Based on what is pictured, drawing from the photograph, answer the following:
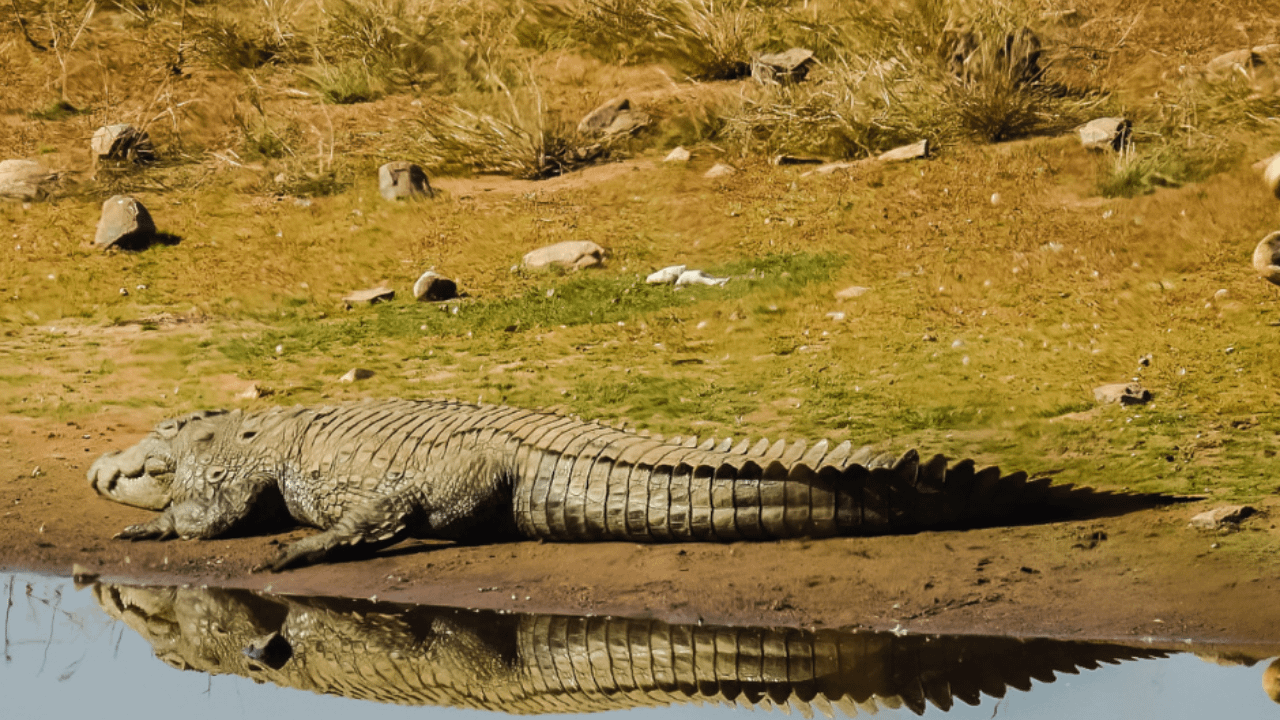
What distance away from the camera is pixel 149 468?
6672 millimetres

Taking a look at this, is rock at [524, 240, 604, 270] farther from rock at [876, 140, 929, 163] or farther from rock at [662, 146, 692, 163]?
rock at [876, 140, 929, 163]

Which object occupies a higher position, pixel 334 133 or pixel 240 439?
pixel 240 439

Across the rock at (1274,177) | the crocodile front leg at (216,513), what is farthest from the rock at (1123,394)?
the crocodile front leg at (216,513)

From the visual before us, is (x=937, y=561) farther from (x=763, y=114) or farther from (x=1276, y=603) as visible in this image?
(x=763, y=114)

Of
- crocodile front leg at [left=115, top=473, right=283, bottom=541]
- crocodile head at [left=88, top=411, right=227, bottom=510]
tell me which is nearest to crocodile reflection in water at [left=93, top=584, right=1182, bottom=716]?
crocodile front leg at [left=115, top=473, right=283, bottom=541]

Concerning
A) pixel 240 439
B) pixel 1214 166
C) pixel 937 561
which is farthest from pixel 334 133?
pixel 937 561

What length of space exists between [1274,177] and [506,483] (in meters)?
5.80

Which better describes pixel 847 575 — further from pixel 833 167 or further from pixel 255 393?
pixel 833 167

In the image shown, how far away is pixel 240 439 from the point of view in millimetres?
6543

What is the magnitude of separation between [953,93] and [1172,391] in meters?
4.38

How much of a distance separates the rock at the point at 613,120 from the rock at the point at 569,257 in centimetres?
225

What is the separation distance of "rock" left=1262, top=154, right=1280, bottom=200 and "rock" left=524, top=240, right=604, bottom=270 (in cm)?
443

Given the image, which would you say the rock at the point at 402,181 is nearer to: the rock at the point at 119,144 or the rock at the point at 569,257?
the rock at the point at 569,257

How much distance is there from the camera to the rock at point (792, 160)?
1094 centimetres
